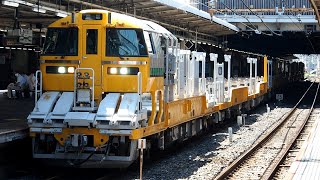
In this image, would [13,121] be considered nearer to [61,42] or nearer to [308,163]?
[61,42]

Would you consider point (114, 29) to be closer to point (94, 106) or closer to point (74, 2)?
point (94, 106)

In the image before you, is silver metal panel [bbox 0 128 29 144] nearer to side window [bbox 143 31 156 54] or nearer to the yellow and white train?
the yellow and white train

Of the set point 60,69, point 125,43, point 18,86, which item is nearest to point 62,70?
point 60,69

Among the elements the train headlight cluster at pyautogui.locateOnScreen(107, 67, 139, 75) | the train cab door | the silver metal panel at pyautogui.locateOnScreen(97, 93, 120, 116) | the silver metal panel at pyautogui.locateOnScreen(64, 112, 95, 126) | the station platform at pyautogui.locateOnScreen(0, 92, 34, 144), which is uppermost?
the train cab door

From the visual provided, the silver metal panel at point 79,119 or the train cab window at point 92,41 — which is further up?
the train cab window at point 92,41

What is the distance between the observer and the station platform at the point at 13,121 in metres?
10.4

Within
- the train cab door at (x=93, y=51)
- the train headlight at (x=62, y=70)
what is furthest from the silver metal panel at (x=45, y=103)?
the train cab door at (x=93, y=51)

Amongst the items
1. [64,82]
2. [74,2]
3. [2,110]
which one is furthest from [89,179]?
[74,2]

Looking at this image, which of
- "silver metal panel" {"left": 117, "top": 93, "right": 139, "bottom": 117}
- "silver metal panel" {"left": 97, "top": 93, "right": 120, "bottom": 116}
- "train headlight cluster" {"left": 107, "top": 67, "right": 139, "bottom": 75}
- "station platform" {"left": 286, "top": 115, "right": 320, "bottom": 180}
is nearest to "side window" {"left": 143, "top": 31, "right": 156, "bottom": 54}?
"train headlight cluster" {"left": 107, "top": 67, "right": 139, "bottom": 75}

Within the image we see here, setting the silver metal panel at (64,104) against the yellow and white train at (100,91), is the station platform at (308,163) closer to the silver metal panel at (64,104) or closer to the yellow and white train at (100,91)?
the yellow and white train at (100,91)

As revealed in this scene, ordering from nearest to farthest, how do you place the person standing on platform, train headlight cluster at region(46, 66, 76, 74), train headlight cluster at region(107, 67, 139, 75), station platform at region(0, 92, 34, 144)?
station platform at region(0, 92, 34, 144)
train headlight cluster at region(107, 67, 139, 75)
train headlight cluster at region(46, 66, 76, 74)
the person standing on platform

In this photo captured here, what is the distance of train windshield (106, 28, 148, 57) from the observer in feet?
36.2

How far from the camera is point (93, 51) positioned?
36.4 feet

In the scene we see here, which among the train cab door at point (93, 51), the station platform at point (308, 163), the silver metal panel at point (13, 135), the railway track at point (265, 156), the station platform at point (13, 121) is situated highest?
the train cab door at point (93, 51)
